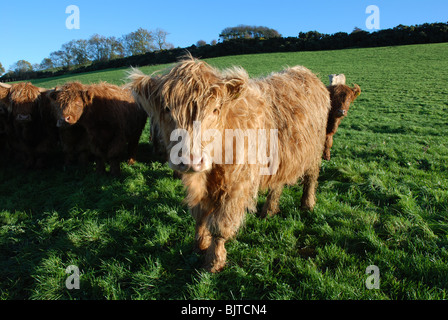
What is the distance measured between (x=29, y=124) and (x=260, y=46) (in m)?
46.0

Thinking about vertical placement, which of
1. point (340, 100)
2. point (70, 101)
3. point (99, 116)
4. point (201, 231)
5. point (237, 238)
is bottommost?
point (237, 238)

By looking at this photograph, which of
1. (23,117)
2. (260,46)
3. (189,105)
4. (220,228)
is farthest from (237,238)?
(260,46)

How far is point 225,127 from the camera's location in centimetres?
245

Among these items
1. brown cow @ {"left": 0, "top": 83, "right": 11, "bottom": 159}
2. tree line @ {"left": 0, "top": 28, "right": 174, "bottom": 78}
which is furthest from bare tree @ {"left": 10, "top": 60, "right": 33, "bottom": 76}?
brown cow @ {"left": 0, "top": 83, "right": 11, "bottom": 159}

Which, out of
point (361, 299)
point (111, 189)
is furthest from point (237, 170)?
point (111, 189)

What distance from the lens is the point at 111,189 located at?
4871 millimetres

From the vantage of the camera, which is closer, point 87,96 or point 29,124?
point 87,96

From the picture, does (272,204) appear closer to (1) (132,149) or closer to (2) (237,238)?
(2) (237,238)

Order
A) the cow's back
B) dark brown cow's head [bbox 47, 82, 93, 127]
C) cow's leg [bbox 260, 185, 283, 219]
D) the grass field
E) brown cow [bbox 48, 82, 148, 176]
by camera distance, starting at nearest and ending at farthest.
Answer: the grass field < the cow's back < cow's leg [bbox 260, 185, 283, 219] < dark brown cow's head [bbox 47, 82, 93, 127] < brown cow [bbox 48, 82, 148, 176]

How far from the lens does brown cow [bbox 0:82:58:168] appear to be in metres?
5.86

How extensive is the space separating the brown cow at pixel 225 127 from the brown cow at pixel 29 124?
16.5 feet

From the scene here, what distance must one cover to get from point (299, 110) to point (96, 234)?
3.31 meters

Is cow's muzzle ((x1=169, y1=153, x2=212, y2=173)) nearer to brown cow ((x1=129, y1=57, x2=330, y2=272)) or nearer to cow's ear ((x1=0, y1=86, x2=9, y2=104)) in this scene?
brown cow ((x1=129, y1=57, x2=330, y2=272))

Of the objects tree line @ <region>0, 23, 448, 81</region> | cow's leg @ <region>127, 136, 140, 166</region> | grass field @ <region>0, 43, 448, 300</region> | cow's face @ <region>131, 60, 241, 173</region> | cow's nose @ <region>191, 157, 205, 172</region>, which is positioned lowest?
grass field @ <region>0, 43, 448, 300</region>
